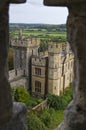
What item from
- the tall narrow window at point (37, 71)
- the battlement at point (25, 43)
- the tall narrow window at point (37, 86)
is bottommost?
the tall narrow window at point (37, 86)

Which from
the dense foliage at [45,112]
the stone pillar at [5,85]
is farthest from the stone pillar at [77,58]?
the dense foliage at [45,112]

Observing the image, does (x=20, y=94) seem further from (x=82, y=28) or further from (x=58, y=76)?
(x=82, y=28)

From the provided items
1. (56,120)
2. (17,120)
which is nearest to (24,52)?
(56,120)

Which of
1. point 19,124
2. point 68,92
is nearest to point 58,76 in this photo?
point 68,92

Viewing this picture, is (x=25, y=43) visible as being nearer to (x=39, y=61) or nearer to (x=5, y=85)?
(x=39, y=61)

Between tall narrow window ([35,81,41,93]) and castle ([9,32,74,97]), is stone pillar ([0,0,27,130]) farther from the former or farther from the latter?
tall narrow window ([35,81,41,93])

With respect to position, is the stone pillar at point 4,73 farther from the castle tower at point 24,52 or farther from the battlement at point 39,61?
the castle tower at point 24,52
